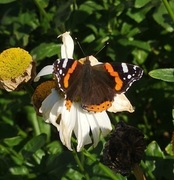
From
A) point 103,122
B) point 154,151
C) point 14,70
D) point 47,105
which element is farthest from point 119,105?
point 154,151

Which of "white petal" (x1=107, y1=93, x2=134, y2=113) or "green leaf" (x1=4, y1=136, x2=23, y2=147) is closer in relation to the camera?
"white petal" (x1=107, y1=93, x2=134, y2=113)

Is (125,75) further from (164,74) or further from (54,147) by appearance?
(54,147)

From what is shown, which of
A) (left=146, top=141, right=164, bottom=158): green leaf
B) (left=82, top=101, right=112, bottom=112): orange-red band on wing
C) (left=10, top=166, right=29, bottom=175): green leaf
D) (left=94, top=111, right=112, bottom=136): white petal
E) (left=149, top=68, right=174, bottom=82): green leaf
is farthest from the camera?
(left=10, top=166, right=29, bottom=175): green leaf

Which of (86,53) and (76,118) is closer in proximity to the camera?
(76,118)

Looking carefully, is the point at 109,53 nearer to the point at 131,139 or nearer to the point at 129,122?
the point at 129,122

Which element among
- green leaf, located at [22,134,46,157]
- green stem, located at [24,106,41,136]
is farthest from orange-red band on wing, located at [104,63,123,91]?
green stem, located at [24,106,41,136]

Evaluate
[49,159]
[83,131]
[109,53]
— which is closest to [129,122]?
[109,53]

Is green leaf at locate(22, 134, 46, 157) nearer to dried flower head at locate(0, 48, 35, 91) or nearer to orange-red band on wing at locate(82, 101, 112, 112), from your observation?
dried flower head at locate(0, 48, 35, 91)
